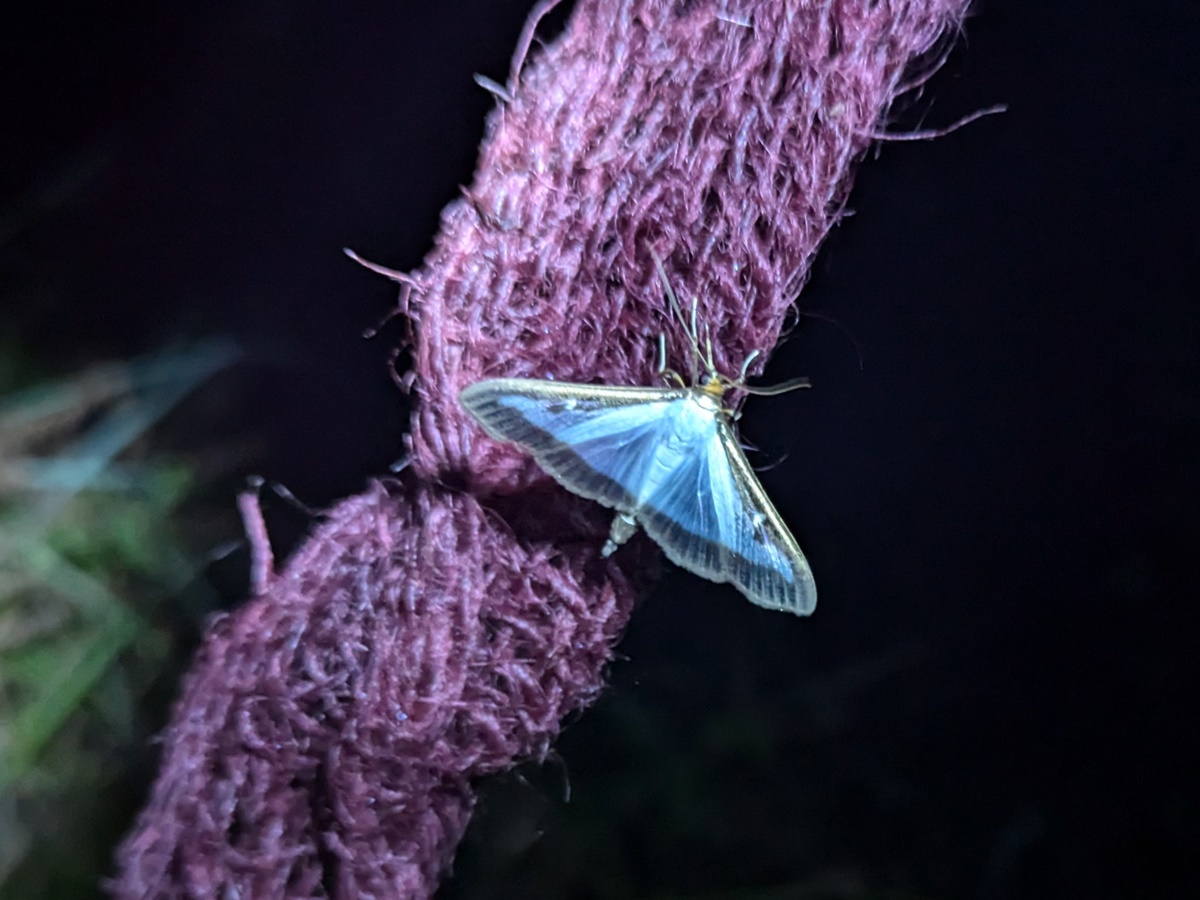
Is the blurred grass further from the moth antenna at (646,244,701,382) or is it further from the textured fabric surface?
the moth antenna at (646,244,701,382)

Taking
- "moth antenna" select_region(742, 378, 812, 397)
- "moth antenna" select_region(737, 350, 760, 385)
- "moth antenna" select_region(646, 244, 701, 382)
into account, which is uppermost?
"moth antenna" select_region(646, 244, 701, 382)

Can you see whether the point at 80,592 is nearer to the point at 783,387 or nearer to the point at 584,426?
the point at 584,426

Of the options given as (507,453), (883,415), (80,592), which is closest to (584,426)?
(507,453)

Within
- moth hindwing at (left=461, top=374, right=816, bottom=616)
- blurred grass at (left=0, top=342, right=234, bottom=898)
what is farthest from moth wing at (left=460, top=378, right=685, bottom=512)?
blurred grass at (left=0, top=342, right=234, bottom=898)

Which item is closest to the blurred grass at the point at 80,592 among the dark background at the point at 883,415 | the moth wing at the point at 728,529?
the dark background at the point at 883,415

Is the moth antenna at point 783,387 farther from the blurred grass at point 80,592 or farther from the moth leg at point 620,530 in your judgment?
the blurred grass at point 80,592

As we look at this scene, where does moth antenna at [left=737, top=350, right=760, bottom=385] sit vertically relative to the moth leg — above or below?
above

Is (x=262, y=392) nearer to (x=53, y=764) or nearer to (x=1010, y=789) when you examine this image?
(x=53, y=764)
